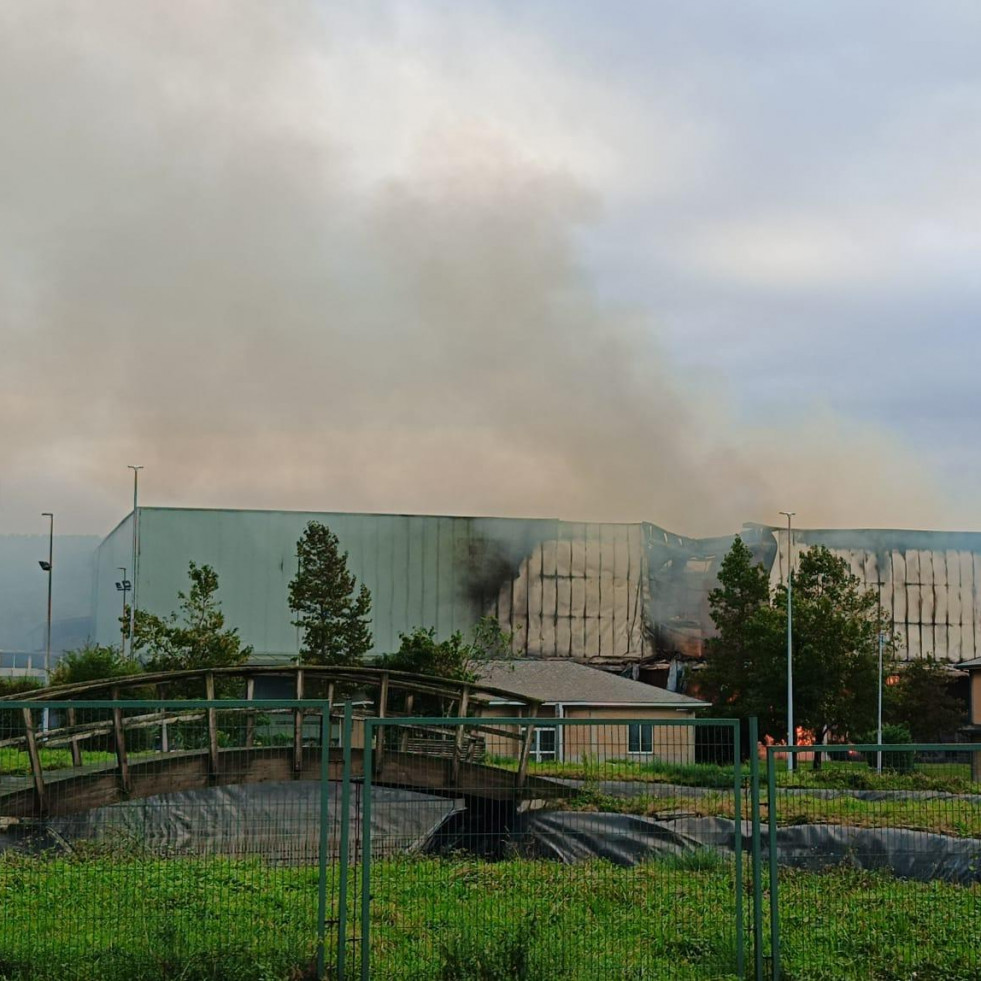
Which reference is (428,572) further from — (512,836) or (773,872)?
(773,872)

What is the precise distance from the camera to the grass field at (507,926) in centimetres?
985

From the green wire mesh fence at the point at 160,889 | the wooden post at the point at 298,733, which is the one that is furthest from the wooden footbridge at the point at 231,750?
the green wire mesh fence at the point at 160,889

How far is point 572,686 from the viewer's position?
6009cm

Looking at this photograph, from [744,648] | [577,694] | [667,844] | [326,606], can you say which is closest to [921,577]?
[744,648]

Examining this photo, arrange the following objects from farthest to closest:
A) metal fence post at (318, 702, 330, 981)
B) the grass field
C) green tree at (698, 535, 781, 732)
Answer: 1. green tree at (698, 535, 781, 732)
2. the grass field
3. metal fence post at (318, 702, 330, 981)

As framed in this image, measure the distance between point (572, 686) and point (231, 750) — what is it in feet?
160

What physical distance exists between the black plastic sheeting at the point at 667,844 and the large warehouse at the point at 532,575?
237ft

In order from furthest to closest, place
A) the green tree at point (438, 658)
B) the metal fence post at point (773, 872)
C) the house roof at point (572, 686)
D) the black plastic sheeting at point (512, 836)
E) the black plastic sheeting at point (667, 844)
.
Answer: the house roof at point (572, 686) → the green tree at point (438, 658) → the black plastic sheeting at point (667, 844) → the black plastic sheeting at point (512, 836) → the metal fence post at point (773, 872)

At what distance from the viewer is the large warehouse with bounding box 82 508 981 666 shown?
8312 cm

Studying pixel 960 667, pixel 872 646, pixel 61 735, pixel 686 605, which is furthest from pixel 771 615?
pixel 61 735

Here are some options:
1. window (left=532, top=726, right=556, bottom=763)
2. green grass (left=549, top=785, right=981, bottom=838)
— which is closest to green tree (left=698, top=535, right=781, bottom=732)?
window (left=532, top=726, right=556, bottom=763)

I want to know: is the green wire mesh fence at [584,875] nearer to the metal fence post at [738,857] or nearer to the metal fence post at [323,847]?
the metal fence post at [738,857]

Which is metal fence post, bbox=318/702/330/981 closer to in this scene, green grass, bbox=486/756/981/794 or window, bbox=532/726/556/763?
green grass, bbox=486/756/981/794

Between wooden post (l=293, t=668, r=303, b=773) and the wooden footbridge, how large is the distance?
33 mm
